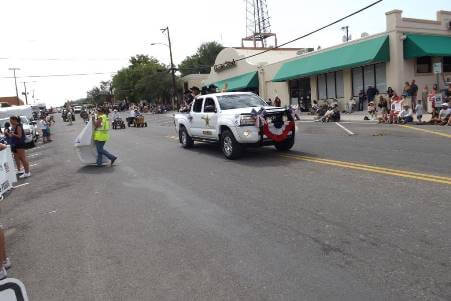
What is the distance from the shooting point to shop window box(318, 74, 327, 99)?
32031 millimetres

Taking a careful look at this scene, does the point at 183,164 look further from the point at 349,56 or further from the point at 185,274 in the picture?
the point at 349,56

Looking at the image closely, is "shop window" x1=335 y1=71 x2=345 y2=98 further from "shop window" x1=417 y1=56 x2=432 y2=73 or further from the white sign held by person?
the white sign held by person

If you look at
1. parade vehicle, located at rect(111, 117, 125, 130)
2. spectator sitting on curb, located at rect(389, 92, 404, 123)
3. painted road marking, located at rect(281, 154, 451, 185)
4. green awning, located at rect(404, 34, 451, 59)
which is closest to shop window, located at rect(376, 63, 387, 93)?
green awning, located at rect(404, 34, 451, 59)

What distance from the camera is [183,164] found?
12.0 metres

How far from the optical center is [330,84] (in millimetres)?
31453

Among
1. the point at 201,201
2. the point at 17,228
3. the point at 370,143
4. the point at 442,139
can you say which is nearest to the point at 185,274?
→ the point at 201,201

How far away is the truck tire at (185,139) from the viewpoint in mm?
15359

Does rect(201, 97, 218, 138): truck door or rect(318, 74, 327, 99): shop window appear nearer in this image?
rect(201, 97, 218, 138): truck door

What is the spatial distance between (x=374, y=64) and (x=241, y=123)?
18878 mm

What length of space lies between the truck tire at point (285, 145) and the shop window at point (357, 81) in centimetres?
1798

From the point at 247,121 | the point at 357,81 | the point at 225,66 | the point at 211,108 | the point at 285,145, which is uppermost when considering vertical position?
the point at 225,66

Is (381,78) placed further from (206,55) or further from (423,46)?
(206,55)

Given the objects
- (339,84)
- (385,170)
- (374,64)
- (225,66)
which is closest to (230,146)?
(385,170)

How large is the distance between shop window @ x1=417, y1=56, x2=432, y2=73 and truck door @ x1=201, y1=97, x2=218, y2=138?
18.3 meters
